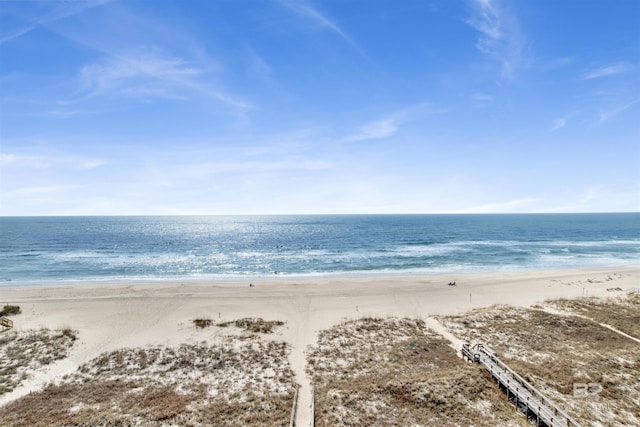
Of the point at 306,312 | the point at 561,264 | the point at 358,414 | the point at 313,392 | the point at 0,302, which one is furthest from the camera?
the point at 561,264

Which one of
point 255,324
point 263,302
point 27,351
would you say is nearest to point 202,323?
point 255,324

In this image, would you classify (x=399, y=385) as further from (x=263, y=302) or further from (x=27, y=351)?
(x=27, y=351)

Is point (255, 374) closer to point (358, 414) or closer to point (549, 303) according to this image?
point (358, 414)

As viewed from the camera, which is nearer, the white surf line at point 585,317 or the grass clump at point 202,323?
the white surf line at point 585,317

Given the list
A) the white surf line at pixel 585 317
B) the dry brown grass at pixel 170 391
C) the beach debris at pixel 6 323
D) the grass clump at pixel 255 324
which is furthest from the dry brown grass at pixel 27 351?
the white surf line at pixel 585 317

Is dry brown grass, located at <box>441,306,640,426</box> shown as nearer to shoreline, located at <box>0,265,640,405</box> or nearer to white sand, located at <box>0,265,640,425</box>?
shoreline, located at <box>0,265,640,405</box>

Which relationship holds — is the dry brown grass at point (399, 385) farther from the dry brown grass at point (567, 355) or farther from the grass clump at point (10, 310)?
the grass clump at point (10, 310)

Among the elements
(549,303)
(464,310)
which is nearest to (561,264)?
(549,303)
